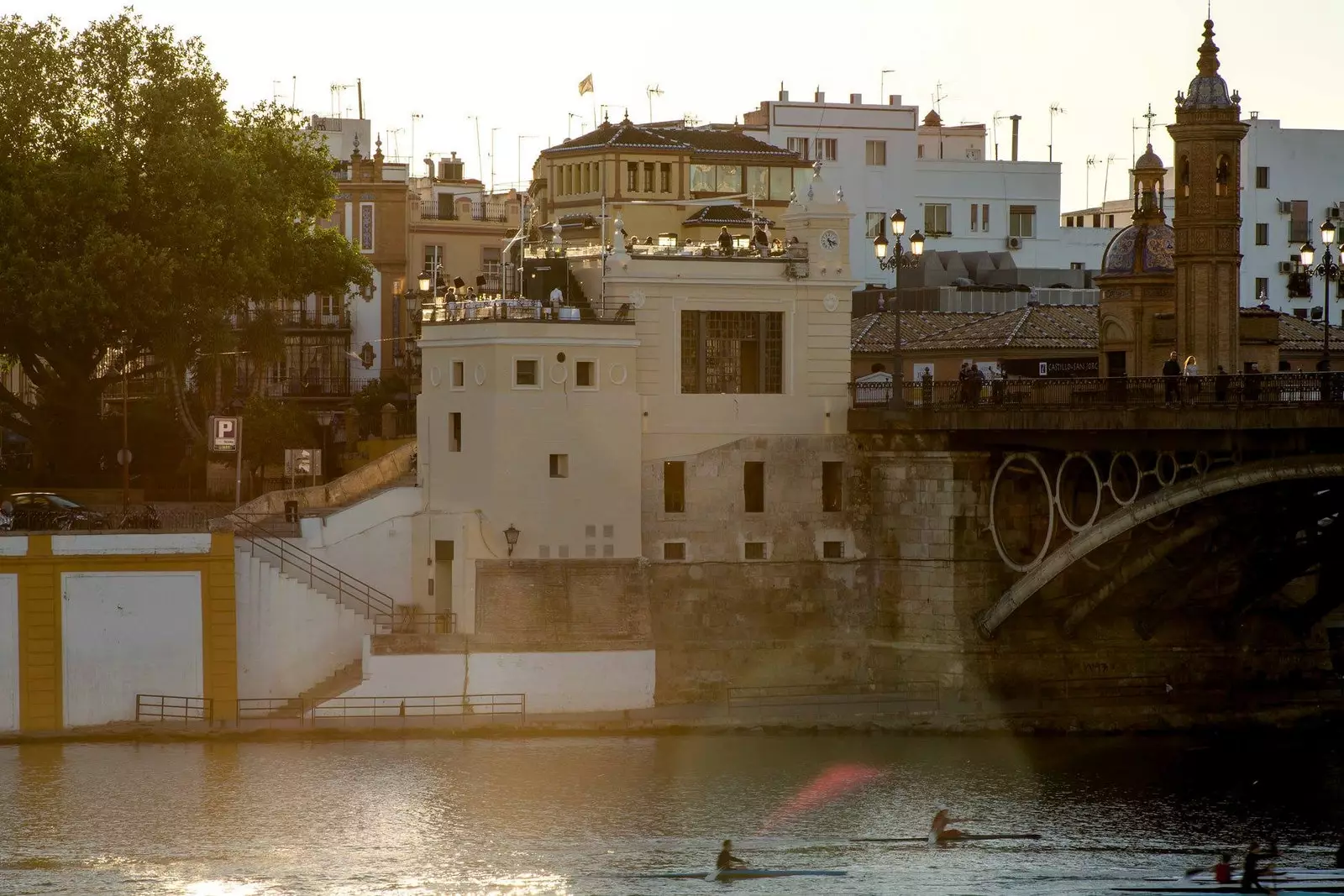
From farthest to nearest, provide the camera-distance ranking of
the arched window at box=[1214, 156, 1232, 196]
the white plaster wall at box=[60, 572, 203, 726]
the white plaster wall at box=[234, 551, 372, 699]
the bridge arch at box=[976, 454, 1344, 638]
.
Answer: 1. the arched window at box=[1214, 156, 1232, 196]
2. the white plaster wall at box=[234, 551, 372, 699]
3. the white plaster wall at box=[60, 572, 203, 726]
4. the bridge arch at box=[976, 454, 1344, 638]

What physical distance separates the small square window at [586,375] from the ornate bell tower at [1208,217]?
1451 cm

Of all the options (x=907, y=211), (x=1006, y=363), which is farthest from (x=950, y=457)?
(x=907, y=211)

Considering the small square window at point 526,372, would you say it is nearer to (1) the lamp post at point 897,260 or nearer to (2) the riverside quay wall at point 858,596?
(2) the riverside quay wall at point 858,596

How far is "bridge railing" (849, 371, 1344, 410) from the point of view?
4916 cm

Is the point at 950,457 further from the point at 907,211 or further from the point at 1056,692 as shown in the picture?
the point at 907,211

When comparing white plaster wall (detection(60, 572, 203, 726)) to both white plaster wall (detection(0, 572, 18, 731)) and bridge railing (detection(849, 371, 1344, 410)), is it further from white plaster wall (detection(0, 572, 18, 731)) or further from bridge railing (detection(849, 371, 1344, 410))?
bridge railing (detection(849, 371, 1344, 410))

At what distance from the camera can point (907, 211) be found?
9725cm

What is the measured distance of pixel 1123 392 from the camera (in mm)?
52719

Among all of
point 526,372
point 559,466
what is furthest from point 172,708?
point 526,372

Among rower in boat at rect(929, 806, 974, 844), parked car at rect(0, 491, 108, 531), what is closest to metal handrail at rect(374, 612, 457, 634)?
parked car at rect(0, 491, 108, 531)

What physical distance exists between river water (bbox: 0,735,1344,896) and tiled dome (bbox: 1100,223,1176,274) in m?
19.0

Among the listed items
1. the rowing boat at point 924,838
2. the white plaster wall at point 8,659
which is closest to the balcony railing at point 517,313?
the white plaster wall at point 8,659

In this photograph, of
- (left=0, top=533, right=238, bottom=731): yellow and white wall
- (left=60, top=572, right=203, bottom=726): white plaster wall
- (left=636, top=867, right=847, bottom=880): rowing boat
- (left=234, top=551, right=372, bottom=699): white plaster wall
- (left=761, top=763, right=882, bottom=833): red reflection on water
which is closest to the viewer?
(left=636, top=867, right=847, bottom=880): rowing boat

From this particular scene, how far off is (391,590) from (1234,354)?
21.3 meters
